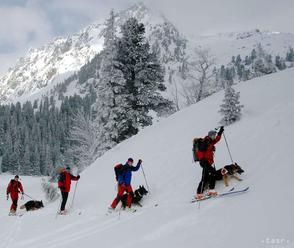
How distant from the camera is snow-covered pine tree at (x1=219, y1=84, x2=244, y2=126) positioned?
17.8 metres

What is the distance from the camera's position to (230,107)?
58.2 feet

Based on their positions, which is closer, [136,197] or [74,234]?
[74,234]

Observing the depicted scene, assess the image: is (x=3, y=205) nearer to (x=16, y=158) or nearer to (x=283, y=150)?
(x=283, y=150)

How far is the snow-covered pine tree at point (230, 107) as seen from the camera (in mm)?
17750

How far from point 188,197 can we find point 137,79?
17.7 meters

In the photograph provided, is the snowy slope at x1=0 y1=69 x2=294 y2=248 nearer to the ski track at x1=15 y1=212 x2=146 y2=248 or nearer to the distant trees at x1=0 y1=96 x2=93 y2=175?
the ski track at x1=15 y1=212 x2=146 y2=248

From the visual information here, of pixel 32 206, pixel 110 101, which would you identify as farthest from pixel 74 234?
pixel 110 101

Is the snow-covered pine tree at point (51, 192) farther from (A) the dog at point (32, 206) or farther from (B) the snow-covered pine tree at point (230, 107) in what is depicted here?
(B) the snow-covered pine tree at point (230, 107)

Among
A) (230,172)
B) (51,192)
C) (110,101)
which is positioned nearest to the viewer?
(230,172)

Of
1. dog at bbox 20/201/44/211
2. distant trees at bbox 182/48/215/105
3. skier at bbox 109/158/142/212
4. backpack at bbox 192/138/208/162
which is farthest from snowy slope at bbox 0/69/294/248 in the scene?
distant trees at bbox 182/48/215/105

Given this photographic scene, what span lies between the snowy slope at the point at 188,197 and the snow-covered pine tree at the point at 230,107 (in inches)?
19.4

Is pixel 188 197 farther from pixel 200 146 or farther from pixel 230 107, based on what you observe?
pixel 230 107

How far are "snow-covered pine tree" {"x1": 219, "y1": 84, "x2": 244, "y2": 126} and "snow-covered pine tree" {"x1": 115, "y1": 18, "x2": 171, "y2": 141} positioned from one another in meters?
10.6

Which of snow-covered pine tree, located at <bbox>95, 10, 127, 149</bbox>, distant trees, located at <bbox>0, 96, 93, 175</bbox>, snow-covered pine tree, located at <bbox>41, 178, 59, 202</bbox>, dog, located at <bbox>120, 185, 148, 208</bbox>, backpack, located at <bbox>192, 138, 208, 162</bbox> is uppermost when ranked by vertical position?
distant trees, located at <bbox>0, 96, 93, 175</bbox>
